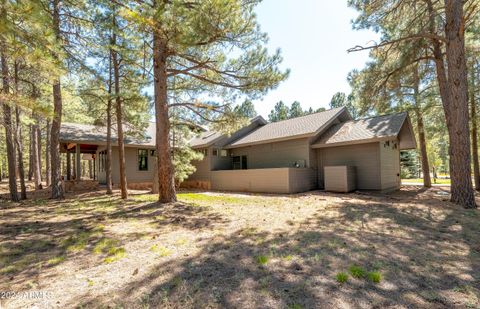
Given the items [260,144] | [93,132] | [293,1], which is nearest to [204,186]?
[260,144]

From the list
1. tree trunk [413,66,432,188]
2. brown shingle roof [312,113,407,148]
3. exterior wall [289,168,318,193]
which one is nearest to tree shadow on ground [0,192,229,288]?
exterior wall [289,168,318,193]

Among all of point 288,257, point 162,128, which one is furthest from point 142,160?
point 288,257

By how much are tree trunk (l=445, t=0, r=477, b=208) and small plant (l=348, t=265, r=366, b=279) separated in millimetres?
7106

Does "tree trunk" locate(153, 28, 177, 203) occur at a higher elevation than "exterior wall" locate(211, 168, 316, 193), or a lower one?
higher

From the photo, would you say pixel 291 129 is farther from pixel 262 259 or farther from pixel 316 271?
pixel 316 271

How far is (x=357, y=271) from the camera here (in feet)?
10.5

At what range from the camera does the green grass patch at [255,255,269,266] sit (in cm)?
353

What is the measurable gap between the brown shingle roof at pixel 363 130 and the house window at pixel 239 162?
17.1ft

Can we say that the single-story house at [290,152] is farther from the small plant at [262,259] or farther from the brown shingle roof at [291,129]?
the small plant at [262,259]

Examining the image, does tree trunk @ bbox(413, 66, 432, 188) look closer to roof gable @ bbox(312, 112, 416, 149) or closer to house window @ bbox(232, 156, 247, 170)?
roof gable @ bbox(312, 112, 416, 149)

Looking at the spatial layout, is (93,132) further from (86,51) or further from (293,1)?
(293,1)

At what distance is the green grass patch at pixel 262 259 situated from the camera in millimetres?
3533

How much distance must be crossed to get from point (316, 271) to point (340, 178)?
31.5 ft

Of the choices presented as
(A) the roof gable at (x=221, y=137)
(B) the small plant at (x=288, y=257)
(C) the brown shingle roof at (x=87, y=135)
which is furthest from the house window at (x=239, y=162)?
(B) the small plant at (x=288, y=257)
